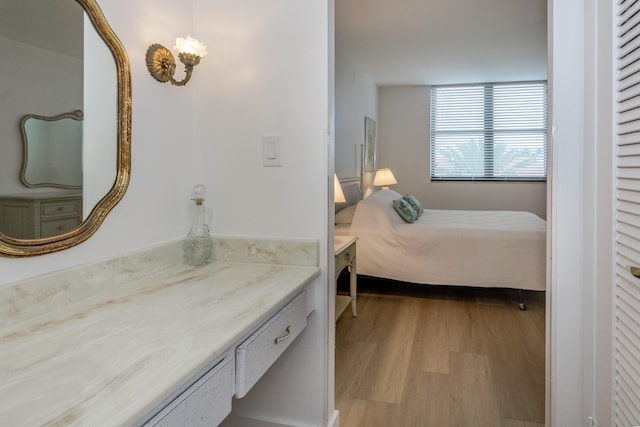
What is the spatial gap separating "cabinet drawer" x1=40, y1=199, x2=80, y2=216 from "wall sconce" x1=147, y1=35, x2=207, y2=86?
0.56 metres

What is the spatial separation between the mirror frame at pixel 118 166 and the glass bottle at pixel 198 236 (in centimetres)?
36

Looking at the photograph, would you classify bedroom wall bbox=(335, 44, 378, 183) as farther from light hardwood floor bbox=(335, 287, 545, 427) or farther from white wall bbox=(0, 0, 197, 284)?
white wall bbox=(0, 0, 197, 284)

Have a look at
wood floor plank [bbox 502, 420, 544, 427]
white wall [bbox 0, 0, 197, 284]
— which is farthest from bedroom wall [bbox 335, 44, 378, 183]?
wood floor plank [bbox 502, 420, 544, 427]

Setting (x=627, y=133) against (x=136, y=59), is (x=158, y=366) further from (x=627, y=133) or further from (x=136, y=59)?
(x=627, y=133)


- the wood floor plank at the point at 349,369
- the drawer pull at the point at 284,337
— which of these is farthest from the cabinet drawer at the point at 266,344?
the wood floor plank at the point at 349,369

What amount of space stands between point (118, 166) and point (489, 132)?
19.1 ft

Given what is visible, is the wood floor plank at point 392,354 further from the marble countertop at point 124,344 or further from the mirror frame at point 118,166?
the mirror frame at point 118,166

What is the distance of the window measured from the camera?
610 centimetres

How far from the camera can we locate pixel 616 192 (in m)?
1.27

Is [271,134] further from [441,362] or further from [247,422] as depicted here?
[441,362]

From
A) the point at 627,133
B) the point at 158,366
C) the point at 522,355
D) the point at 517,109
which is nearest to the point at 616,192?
the point at 627,133

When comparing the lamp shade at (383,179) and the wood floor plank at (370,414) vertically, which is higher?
the lamp shade at (383,179)

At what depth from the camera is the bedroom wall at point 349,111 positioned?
169 inches

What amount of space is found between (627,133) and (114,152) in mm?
1482
